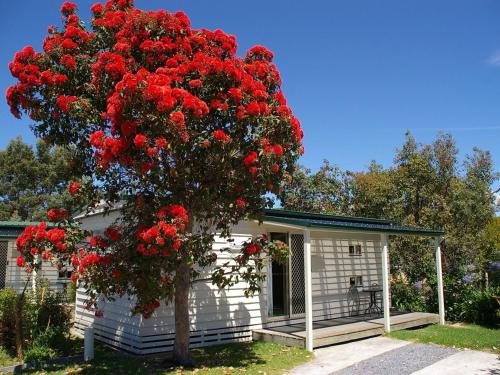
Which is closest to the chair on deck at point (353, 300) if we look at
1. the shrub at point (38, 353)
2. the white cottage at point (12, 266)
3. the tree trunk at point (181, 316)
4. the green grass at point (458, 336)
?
the green grass at point (458, 336)

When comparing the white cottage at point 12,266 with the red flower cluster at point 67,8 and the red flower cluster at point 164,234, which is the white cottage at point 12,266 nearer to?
the red flower cluster at point 67,8

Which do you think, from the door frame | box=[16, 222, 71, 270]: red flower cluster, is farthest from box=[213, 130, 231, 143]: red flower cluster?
the door frame

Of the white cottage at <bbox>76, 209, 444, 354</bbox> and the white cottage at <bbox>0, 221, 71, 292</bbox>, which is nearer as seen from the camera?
the white cottage at <bbox>76, 209, 444, 354</bbox>

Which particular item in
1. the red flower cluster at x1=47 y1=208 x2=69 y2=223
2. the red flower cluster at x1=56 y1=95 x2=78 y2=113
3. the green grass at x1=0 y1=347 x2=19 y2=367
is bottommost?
the green grass at x1=0 y1=347 x2=19 y2=367

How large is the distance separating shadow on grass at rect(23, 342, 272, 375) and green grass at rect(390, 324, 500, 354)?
3.90 metres

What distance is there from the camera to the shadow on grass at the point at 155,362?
26.4 ft

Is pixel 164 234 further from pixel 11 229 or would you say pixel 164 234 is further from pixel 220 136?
pixel 11 229

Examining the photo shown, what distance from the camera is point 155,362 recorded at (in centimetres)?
870

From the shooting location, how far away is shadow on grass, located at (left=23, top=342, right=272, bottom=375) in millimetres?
8055

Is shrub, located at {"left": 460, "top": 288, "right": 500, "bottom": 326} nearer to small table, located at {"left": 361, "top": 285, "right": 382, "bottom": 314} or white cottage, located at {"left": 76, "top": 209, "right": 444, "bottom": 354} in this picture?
white cottage, located at {"left": 76, "top": 209, "right": 444, "bottom": 354}

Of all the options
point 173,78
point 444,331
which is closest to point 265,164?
point 173,78

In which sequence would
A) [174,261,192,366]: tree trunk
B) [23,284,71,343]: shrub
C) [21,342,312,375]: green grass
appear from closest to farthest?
[21,342,312,375]: green grass → [174,261,192,366]: tree trunk → [23,284,71,343]: shrub

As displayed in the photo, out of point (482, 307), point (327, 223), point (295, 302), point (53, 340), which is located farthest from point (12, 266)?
point (482, 307)

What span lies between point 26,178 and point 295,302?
25.7 meters
